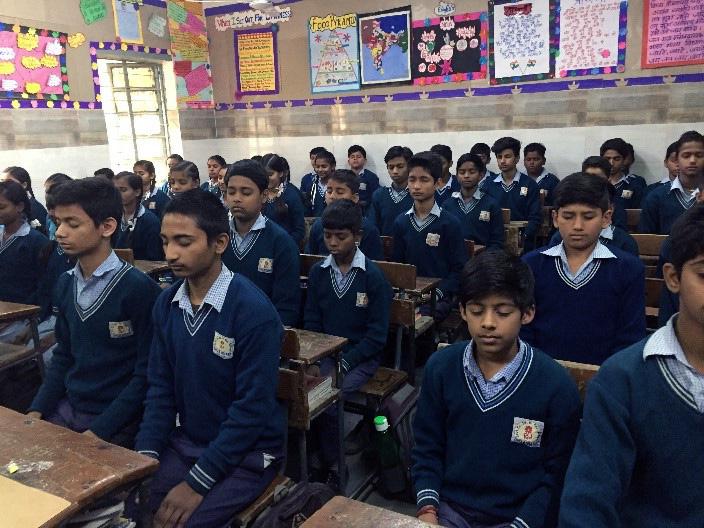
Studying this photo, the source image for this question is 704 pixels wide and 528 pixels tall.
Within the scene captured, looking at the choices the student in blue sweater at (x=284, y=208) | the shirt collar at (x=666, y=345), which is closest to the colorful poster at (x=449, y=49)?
the student in blue sweater at (x=284, y=208)

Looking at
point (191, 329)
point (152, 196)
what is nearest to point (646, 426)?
point (191, 329)

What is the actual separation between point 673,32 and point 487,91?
5.17ft

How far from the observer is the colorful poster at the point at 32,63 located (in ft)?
15.6

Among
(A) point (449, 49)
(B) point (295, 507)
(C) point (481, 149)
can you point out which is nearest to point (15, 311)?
(B) point (295, 507)

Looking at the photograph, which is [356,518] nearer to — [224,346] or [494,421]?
[494,421]

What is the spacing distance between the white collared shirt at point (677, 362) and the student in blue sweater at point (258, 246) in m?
1.81

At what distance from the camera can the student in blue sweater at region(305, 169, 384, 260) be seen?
10.7 ft

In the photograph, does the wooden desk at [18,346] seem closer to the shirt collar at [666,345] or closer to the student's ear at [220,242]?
the student's ear at [220,242]

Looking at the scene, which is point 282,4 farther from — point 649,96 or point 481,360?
point 481,360

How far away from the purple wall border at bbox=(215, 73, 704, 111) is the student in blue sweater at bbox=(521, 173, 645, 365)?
348 centimetres

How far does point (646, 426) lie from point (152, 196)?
492 centimetres

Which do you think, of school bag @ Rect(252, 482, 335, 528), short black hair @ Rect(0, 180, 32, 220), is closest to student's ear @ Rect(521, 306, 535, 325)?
school bag @ Rect(252, 482, 335, 528)

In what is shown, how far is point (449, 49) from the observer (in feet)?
18.0

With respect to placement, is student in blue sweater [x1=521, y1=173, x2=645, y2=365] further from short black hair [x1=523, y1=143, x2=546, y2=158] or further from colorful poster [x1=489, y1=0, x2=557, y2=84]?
colorful poster [x1=489, y1=0, x2=557, y2=84]
